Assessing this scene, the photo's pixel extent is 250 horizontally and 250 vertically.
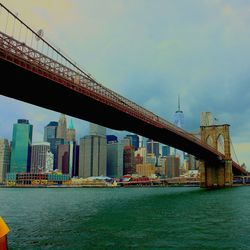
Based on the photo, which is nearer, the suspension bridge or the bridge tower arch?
the suspension bridge

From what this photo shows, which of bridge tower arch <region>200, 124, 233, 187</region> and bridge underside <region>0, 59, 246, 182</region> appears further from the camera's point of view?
bridge tower arch <region>200, 124, 233, 187</region>

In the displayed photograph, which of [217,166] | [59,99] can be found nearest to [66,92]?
[59,99]

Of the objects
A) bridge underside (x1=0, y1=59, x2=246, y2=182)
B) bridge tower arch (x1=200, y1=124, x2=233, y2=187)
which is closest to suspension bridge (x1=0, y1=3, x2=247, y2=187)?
bridge underside (x1=0, y1=59, x2=246, y2=182)

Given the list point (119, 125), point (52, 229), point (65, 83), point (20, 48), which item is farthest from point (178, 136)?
point (52, 229)

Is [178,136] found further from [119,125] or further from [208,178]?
[208,178]

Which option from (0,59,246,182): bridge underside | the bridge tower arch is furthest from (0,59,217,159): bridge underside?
the bridge tower arch

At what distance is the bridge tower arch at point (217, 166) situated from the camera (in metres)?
78.6

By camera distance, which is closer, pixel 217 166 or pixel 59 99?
pixel 59 99

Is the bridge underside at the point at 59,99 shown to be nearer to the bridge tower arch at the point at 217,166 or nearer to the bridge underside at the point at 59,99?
the bridge underside at the point at 59,99

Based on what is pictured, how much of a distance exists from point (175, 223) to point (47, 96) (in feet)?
56.0

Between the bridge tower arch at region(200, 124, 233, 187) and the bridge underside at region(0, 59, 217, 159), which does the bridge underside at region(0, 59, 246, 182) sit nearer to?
the bridge underside at region(0, 59, 217, 159)

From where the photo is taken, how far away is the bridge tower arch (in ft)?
258

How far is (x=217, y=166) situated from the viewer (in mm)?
81312

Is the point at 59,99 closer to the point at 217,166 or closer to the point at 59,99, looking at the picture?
the point at 59,99
